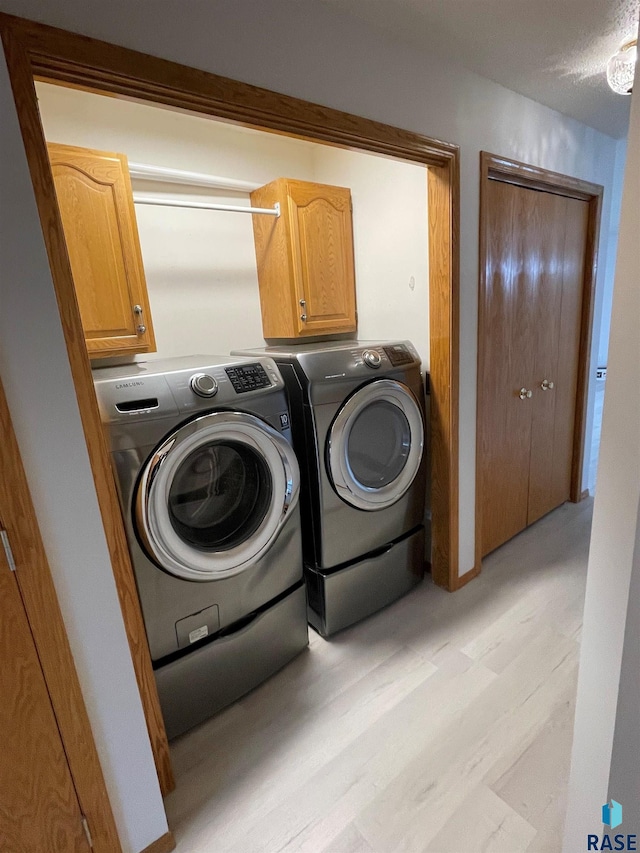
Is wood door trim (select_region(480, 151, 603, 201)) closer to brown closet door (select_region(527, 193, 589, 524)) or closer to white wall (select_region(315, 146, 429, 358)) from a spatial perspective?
brown closet door (select_region(527, 193, 589, 524))

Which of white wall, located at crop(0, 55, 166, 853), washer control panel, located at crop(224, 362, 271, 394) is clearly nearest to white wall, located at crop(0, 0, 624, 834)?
white wall, located at crop(0, 55, 166, 853)

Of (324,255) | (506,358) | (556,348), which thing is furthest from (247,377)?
(556,348)

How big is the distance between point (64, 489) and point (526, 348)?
88.2 inches

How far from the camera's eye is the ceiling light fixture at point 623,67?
4.82ft

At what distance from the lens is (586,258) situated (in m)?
2.56

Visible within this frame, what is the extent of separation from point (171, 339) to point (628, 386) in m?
1.90

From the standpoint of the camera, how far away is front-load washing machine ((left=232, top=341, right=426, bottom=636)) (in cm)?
166

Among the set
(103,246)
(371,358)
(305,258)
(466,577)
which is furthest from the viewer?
(466,577)

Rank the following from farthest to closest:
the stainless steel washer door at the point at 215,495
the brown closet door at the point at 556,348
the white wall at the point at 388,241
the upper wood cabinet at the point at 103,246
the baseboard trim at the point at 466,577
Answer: the brown closet door at the point at 556,348, the baseboard trim at the point at 466,577, the white wall at the point at 388,241, the upper wood cabinet at the point at 103,246, the stainless steel washer door at the point at 215,495

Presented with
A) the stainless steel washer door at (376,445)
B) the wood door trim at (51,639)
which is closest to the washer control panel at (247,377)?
the stainless steel washer door at (376,445)

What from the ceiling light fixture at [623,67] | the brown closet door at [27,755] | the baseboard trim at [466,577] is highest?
the ceiling light fixture at [623,67]

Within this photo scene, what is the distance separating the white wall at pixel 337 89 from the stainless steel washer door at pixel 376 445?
0.30 m

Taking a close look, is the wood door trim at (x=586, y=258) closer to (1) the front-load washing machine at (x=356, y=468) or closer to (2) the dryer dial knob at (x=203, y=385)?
(1) the front-load washing machine at (x=356, y=468)

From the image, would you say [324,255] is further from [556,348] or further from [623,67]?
[556,348]
